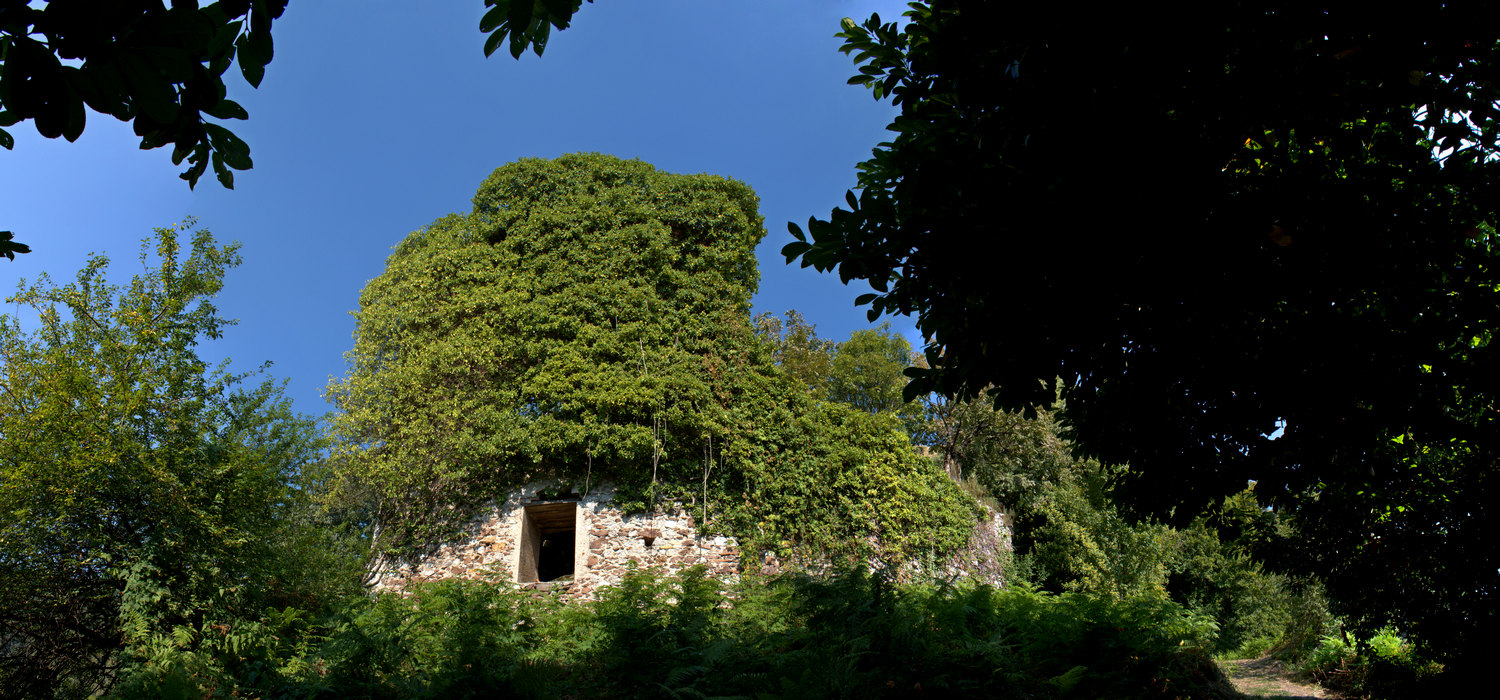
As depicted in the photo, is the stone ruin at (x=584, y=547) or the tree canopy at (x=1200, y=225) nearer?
the tree canopy at (x=1200, y=225)

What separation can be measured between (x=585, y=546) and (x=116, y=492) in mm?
5771

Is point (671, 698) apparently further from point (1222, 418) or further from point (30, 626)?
point (30, 626)

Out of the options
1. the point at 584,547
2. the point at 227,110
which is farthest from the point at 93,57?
the point at 584,547

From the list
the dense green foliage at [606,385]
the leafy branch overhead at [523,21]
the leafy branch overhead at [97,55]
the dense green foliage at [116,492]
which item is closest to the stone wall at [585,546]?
the dense green foliage at [606,385]

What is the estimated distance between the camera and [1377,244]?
125 inches

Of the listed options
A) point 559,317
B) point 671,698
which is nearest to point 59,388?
Answer: point 559,317

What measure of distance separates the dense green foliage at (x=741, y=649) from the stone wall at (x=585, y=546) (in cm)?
329

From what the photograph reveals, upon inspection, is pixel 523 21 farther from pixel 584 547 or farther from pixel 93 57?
pixel 584 547

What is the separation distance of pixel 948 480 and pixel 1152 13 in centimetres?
1188

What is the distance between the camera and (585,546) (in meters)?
10.9

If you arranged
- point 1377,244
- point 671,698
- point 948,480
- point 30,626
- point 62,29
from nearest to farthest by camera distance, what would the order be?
point 62,29
point 1377,244
point 671,698
point 30,626
point 948,480

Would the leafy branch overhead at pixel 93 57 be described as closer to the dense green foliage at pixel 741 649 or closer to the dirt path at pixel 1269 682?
the dense green foliage at pixel 741 649

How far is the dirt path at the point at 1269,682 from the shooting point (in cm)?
1098

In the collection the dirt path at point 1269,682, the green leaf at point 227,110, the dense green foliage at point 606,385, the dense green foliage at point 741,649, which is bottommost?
the dirt path at point 1269,682
